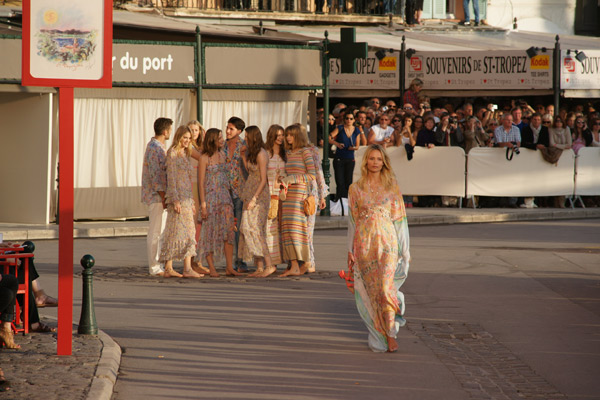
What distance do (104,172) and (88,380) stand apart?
13139 millimetres

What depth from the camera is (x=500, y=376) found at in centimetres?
773

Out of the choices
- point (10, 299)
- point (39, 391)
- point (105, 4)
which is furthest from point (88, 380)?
point (105, 4)

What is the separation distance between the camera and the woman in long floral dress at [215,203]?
43.1 feet

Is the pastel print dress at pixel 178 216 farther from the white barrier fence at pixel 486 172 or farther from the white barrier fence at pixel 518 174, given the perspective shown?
the white barrier fence at pixel 518 174

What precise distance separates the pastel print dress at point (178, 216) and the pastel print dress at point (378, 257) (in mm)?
4291

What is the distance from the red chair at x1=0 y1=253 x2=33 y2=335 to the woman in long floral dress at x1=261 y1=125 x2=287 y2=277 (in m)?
4.52

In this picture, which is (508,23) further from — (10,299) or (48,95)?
(10,299)

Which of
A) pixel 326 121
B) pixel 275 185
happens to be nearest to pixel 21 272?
pixel 275 185

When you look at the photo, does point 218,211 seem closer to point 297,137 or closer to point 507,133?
point 297,137

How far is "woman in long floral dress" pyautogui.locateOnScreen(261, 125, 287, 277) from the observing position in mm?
13070

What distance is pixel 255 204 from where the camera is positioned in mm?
13094

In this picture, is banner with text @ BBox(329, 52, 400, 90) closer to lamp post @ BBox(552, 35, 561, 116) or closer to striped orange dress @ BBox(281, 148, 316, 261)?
lamp post @ BBox(552, 35, 561, 116)

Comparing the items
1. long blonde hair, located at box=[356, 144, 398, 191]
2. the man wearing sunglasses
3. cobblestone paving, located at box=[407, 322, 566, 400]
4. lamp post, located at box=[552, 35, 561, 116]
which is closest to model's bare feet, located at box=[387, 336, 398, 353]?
cobblestone paving, located at box=[407, 322, 566, 400]

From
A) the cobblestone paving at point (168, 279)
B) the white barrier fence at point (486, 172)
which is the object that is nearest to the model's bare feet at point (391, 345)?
the cobblestone paving at point (168, 279)
